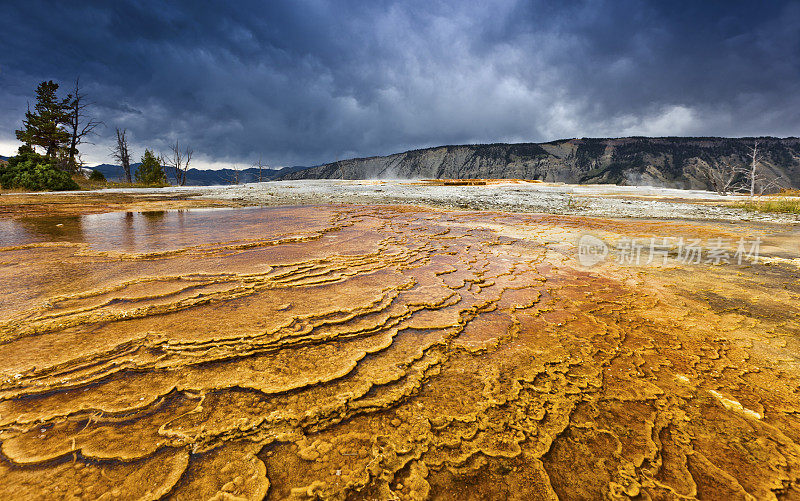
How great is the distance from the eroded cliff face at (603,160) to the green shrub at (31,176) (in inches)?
2381

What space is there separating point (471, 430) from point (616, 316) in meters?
1.70

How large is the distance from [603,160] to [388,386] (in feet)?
358

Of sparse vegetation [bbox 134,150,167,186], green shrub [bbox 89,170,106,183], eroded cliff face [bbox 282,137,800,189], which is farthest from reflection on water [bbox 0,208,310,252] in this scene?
eroded cliff face [bbox 282,137,800,189]

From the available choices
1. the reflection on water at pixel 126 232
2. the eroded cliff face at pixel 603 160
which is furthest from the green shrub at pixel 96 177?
the eroded cliff face at pixel 603 160

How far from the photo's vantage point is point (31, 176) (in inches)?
621

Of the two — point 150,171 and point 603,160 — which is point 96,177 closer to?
point 150,171

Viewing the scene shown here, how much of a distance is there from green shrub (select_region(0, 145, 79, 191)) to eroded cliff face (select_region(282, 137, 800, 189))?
60490 millimetres

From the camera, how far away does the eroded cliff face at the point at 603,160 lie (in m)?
77.1

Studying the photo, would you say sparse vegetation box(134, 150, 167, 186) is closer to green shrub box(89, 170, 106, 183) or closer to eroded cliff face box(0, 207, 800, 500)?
green shrub box(89, 170, 106, 183)

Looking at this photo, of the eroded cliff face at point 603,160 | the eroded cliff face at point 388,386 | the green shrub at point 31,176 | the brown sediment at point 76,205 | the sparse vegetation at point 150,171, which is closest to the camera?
the eroded cliff face at point 388,386

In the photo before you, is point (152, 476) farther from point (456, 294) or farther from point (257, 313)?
point (456, 294)

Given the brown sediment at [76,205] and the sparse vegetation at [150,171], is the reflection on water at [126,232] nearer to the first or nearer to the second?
the brown sediment at [76,205]

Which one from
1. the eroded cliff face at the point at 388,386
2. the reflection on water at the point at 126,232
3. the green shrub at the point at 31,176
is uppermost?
the green shrub at the point at 31,176

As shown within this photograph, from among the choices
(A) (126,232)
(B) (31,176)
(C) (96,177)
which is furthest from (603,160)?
(B) (31,176)
